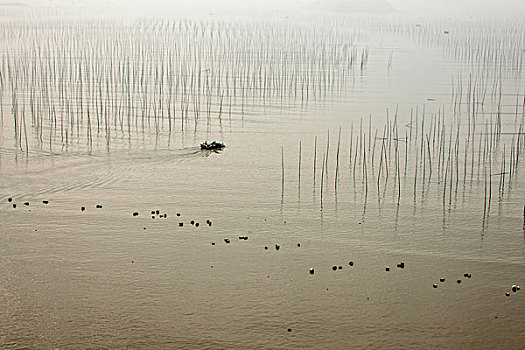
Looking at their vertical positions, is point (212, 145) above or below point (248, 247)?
above

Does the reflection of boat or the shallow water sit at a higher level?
the reflection of boat

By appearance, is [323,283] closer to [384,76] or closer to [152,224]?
[152,224]

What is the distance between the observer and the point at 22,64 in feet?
67.9

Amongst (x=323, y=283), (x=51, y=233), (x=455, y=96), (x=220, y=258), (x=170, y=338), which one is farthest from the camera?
(x=455, y=96)

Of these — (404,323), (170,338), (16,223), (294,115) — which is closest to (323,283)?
(404,323)

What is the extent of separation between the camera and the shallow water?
645 centimetres

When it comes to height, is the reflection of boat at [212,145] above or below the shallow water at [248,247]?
above

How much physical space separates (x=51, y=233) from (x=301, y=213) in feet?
10.3

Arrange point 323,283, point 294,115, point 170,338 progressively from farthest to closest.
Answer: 1. point 294,115
2. point 323,283
3. point 170,338

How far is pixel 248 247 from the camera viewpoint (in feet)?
26.6

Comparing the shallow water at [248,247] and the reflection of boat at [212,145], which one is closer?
the shallow water at [248,247]

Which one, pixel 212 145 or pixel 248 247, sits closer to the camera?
pixel 248 247

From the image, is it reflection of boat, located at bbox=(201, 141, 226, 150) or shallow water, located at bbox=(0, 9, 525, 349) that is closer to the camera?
shallow water, located at bbox=(0, 9, 525, 349)

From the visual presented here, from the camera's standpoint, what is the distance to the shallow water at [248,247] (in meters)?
6.45
